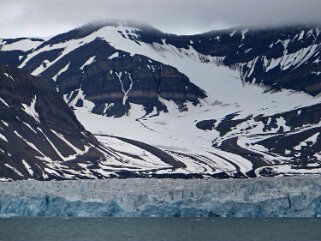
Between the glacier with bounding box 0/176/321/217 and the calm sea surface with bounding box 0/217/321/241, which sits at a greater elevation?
the glacier with bounding box 0/176/321/217

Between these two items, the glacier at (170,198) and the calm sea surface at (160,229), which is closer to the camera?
the calm sea surface at (160,229)

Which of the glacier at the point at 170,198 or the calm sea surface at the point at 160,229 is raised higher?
the glacier at the point at 170,198

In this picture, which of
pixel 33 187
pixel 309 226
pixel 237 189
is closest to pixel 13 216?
pixel 33 187

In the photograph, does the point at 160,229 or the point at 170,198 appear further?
the point at 170,198

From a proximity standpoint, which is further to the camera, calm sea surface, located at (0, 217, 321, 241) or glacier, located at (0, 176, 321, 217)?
glacier, located at (0, 176, 321, 217)

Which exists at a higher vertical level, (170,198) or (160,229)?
(170,198)

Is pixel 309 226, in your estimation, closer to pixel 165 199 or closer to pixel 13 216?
pixel 165 199
